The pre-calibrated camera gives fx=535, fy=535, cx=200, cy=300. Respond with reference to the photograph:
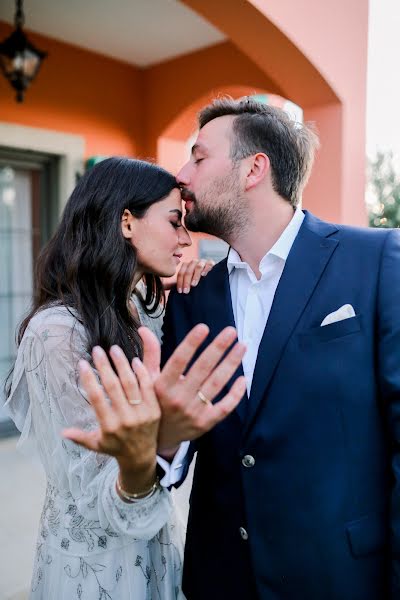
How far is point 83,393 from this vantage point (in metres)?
1.37

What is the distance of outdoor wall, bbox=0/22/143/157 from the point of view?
16.0 feet

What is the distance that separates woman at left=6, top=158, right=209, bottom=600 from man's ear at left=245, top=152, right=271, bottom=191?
28cm

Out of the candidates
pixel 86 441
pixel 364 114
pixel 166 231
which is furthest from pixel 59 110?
pixel 86 441

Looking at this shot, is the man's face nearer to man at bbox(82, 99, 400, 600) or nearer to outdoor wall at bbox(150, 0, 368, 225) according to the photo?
man at bbox(82, 99, 400, 600)

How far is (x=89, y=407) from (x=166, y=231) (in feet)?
2.29

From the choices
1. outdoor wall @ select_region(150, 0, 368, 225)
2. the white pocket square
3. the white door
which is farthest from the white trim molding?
the white pocket square

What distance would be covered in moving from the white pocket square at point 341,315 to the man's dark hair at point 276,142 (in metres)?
0.54

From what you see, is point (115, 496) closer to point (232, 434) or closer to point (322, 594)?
point (232, 434)

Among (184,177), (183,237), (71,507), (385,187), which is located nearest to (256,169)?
(184,177)

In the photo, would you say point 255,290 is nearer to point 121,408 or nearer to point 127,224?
point 127,224

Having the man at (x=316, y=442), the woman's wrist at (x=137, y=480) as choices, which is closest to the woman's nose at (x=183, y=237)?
the man at (x=316, y=442)

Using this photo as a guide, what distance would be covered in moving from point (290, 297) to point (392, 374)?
0.31 m

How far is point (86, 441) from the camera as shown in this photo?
0.98 metres

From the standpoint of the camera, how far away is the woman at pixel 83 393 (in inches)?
46.1
